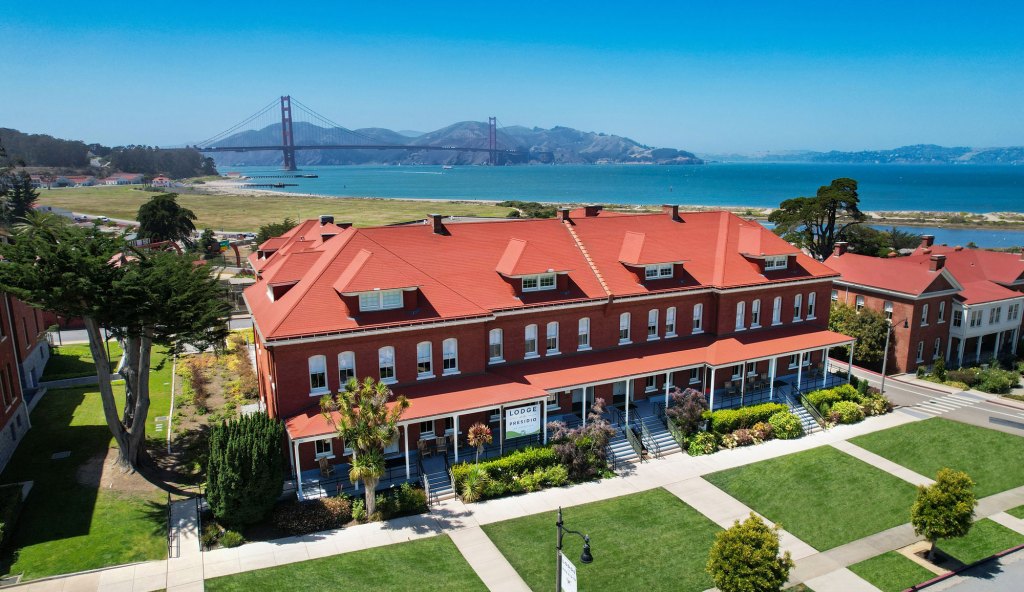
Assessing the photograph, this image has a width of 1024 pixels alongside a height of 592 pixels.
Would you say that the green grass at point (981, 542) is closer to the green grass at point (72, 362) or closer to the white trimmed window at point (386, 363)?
the white trimmed window at point (386, 363)

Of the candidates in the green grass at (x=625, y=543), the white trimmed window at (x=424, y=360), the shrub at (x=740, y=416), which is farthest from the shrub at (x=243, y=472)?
the shrub at (x=740, y=416)

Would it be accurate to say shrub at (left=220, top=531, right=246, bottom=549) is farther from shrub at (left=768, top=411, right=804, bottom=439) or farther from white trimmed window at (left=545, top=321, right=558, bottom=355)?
shrub at (left=768, top=411, right=804, bottom=439)

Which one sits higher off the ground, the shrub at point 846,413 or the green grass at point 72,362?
the green grass at point 72,362

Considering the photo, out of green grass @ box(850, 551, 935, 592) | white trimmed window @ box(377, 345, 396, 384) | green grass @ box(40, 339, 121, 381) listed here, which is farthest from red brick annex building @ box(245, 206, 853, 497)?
green grass @ box(40, 339, 121, 381)

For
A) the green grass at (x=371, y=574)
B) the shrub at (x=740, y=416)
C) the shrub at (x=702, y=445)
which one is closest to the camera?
the green grass at (x=371, y=574)

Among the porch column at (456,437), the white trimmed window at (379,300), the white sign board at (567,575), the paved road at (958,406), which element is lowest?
the paved road at (958,406)

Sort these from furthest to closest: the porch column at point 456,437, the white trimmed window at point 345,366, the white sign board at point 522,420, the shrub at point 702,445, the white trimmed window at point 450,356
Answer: the shrub at point 702,445
the white trimmed window at point 450,356
the white sign board at point 522,420
the white trimmed window at point 345,366
the porch column at point 456,437
